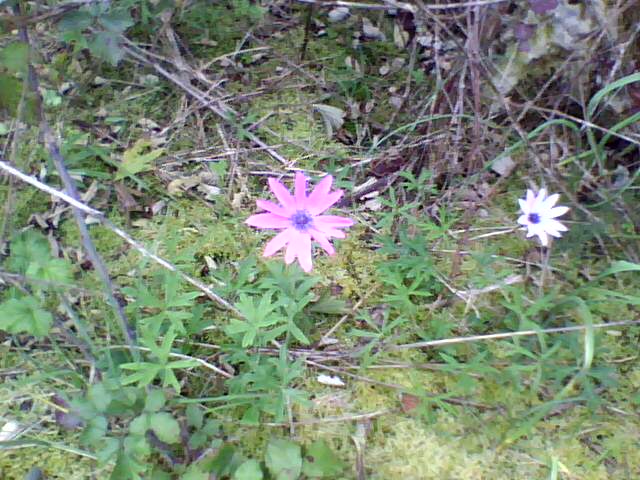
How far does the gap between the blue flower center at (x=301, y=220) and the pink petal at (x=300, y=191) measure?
0.04ft

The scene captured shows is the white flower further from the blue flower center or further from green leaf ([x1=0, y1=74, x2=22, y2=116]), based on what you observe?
green leaf ([x1=0, y1=74, x2=22, y2=116])

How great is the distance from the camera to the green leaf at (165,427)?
44.1 inches

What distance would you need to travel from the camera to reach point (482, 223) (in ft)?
5.20

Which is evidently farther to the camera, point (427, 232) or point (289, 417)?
point (427, 232)

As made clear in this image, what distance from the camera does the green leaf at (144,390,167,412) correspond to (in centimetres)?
115

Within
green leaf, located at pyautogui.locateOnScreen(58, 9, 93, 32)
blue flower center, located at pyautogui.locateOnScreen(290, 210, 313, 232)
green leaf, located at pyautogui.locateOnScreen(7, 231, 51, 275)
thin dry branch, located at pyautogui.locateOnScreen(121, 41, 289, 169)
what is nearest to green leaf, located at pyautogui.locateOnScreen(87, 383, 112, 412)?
green leaf, located at pyautogui.locateOnScreen(7, 231, 51, 275)

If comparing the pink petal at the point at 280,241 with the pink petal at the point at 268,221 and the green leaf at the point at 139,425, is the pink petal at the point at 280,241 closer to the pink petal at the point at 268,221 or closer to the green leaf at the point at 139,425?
the pink petal at the point at 268,221

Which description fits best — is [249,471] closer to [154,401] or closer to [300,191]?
[154,401]

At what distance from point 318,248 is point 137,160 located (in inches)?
21.4

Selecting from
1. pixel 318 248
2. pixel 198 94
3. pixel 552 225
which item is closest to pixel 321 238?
pixel 318 248

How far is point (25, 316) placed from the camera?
1173mm

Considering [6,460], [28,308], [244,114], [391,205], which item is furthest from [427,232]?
[6,460]

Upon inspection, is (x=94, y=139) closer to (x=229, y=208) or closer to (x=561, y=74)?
(x=229, y=208)

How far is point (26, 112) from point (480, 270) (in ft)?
3.45
